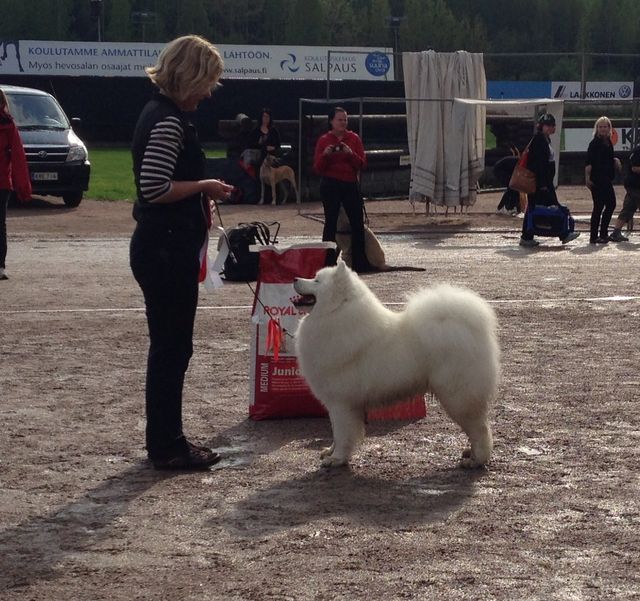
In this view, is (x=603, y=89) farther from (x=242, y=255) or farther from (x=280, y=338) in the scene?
(x=280, y=338)

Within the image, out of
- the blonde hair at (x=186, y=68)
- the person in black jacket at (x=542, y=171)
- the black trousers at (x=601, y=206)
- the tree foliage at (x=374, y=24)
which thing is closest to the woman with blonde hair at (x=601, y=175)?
the black trousers at (x=601, y=206)

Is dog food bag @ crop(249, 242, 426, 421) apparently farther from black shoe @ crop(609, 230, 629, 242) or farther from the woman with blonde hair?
black shoe @ crop(609, 230, 629, 242)

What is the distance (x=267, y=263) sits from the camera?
23.5ft

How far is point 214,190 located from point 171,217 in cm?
26

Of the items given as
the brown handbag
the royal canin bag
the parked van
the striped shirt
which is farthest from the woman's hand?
the parked van

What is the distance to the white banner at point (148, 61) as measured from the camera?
4266cm

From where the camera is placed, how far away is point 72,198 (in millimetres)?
23109

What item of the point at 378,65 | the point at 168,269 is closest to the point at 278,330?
the point at 168,269

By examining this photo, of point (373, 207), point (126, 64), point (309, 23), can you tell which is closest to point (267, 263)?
point (373, 207)

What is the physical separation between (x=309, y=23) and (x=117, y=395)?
62.5 metres

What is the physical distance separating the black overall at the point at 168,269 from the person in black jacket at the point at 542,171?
11873 millimetres

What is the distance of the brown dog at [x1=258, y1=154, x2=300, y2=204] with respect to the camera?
23859 mm

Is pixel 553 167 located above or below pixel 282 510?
above

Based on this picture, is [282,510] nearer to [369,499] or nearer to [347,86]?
[369,499]
